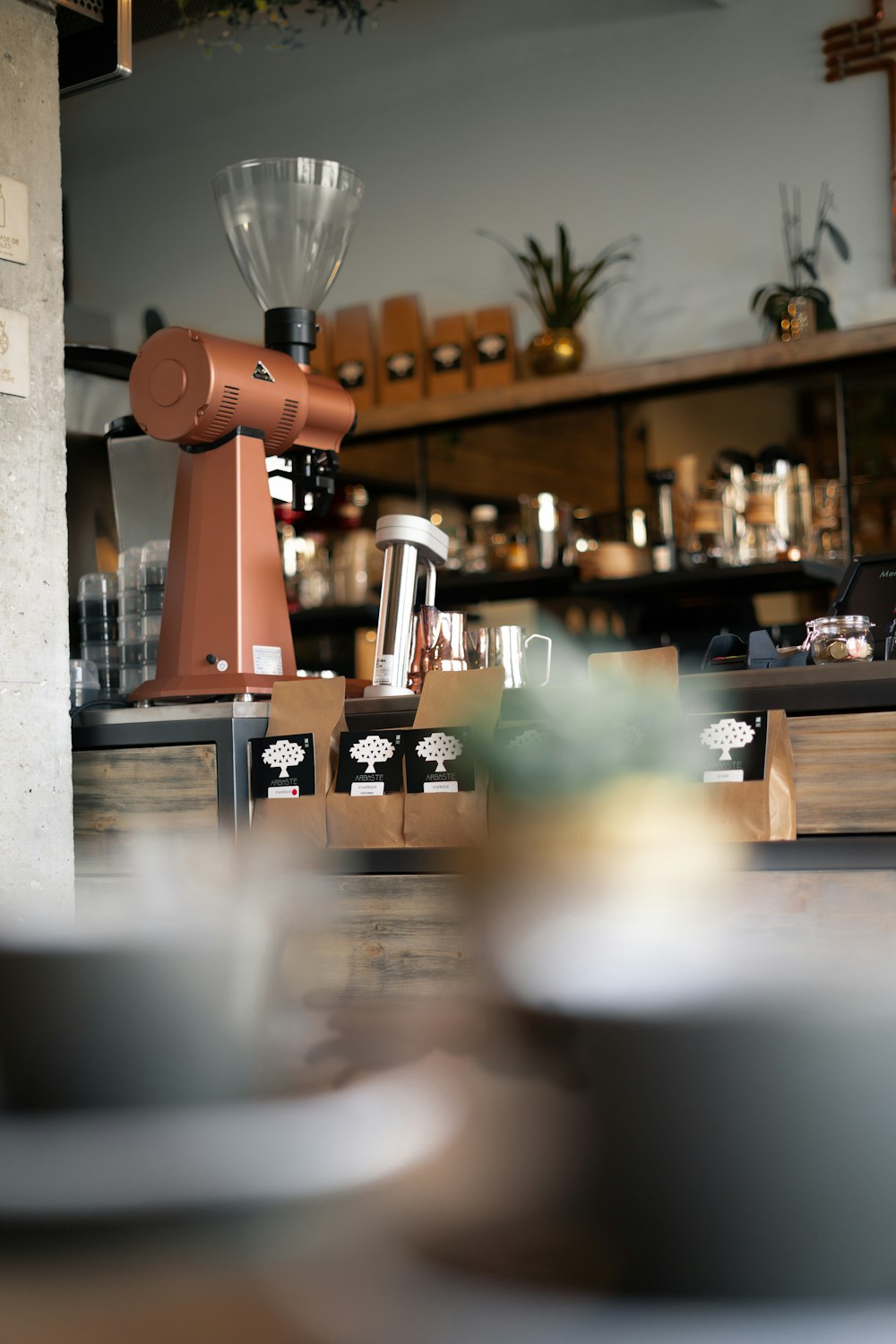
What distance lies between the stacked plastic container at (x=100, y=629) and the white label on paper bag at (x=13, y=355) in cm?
54

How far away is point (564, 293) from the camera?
463 cm

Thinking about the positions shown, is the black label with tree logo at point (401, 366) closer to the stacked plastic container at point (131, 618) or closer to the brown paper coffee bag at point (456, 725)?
the stacked plastic container at point (131, 618)

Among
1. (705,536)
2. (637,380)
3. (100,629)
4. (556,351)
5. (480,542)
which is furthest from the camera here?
(480,542)

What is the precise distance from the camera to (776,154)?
445cm

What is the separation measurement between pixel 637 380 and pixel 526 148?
1.18 metres

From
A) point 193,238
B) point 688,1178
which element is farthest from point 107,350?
point 193,238

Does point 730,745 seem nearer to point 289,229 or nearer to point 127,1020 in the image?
point 127,1020

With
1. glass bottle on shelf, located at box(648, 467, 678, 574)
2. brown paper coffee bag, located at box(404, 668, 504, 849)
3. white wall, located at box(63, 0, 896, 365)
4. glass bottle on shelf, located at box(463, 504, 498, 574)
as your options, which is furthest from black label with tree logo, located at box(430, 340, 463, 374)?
brown paper coffee bag, located at box(404, 668, 504, 849)

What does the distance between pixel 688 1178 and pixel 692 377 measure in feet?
13.2

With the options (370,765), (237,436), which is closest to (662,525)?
(237,436)

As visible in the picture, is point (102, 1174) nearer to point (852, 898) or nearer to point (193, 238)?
point (852, 898)

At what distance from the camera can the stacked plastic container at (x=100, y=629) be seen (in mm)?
2412

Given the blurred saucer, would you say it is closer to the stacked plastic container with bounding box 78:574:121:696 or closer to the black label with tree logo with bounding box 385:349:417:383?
the stacked plastic container with bounding box 78:574:121:696

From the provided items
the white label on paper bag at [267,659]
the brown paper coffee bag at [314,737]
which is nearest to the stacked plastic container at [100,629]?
the white label on paper bag at [267,659]
